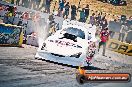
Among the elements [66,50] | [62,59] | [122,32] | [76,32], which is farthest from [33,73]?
[122,32]

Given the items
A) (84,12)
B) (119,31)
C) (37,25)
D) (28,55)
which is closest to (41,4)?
(84,12)

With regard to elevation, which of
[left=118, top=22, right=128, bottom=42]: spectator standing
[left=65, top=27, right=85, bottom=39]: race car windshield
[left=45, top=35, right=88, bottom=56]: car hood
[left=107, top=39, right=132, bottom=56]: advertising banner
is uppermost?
[left=65, top=27, right=85, bottom=39]: race car windshield

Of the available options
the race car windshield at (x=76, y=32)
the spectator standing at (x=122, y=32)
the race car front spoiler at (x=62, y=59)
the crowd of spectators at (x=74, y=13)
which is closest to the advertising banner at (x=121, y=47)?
the spectator standing at (x=122, y=32)

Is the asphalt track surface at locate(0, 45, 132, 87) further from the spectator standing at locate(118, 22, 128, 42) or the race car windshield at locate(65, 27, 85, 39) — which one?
the spectator standing at locate(118, 22, 128, 42)

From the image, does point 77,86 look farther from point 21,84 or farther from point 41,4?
point 41,4

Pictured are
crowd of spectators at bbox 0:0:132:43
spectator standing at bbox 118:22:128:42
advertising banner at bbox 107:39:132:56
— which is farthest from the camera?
spectator standing at bbox 118:22:128:42

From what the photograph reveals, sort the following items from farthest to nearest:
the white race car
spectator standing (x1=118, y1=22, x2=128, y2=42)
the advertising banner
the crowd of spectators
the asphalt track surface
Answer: spectator standing (x1=118, y1=22, x2=128, y2=42) → the crowd of spectators → the advertising banner → the white race car → the asphalt track surface

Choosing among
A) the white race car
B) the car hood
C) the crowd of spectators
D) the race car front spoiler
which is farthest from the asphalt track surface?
the crowd of spectators

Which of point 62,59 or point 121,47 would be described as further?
point 121,47

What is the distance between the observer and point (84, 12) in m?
24.8

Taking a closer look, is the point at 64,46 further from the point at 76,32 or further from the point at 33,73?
the point at 33,73

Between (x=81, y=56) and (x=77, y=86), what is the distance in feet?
7.97

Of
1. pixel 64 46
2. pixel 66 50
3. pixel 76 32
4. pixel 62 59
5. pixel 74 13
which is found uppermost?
pixel 74 13

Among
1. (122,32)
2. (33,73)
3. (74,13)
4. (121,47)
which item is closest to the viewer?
(33,73)
